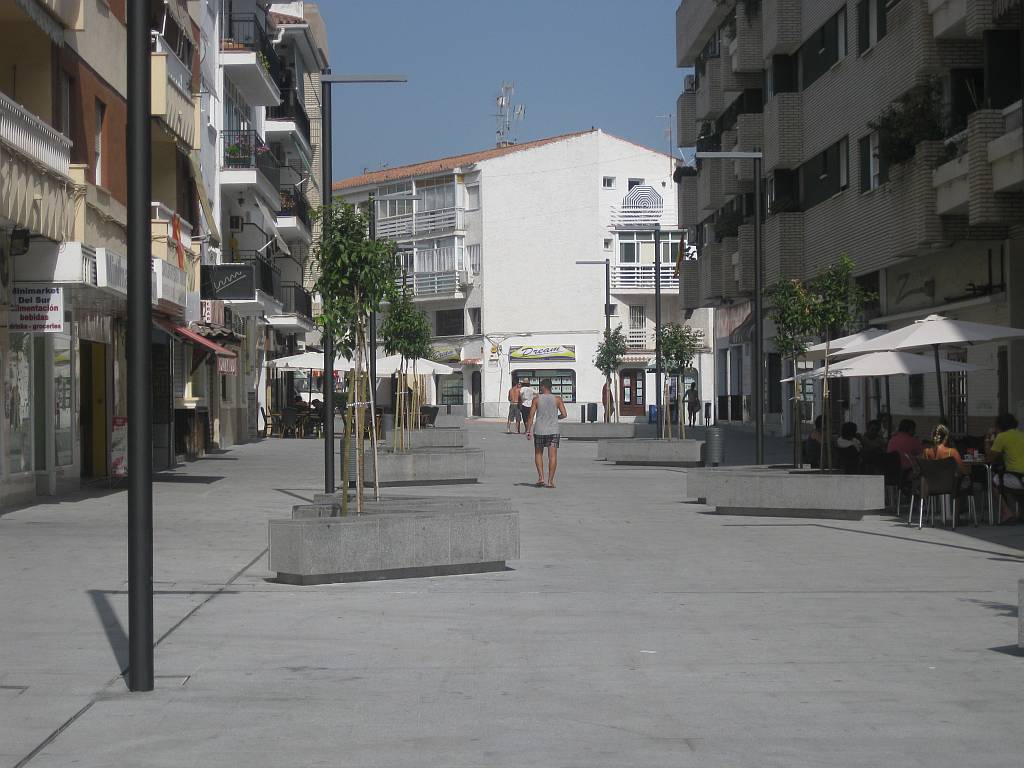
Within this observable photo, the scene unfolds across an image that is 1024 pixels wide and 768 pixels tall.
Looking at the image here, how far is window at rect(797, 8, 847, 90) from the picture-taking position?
38938mm

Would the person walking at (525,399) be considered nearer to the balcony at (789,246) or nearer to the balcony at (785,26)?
the balcony at (789,246)

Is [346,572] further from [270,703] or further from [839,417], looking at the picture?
[839,417]

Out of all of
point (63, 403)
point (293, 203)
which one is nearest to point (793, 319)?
point (63, 403)

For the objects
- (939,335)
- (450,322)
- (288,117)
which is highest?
(288,117)

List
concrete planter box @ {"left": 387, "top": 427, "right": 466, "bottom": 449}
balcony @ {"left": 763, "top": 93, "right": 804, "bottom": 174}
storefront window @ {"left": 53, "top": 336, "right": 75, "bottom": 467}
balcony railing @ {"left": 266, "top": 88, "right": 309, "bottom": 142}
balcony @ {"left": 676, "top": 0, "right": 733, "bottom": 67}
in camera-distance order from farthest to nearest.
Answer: balcony railing @ {"left": 266, "top": 88, "right": 309, "bottom": 142}, balcony @ {"left": 676, "top": 0, "right": 733, "bottom": 67}, balcony @ {"left": 763, "top": 93, "right": 804, "bottom": 174}, concrete planter box @ {"left": 387, "top": 427, "right": 466, "bottom": 449}, storefront window @ {"left": 53, "top": 336, "right": 75, "bottom": 467}

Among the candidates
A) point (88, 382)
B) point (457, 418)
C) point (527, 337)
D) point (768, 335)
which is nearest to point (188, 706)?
point (88, 382)

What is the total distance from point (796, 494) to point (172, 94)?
1503 centimetres

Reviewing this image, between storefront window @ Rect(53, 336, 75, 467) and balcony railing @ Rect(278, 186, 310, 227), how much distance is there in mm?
32236

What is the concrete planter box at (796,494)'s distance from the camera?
758 inches

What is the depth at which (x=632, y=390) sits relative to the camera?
89.8m

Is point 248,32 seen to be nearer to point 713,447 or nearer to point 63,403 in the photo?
point 713,447

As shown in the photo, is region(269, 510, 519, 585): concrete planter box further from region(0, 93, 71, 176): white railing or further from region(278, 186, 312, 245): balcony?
region(278, 186, 312, 245): balcony

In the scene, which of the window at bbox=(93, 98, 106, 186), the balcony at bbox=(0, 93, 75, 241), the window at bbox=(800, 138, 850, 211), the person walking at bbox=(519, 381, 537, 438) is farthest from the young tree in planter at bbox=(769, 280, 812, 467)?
the person walking at bbox=(519, 381, 537, 438)

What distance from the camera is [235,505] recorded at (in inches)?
852
